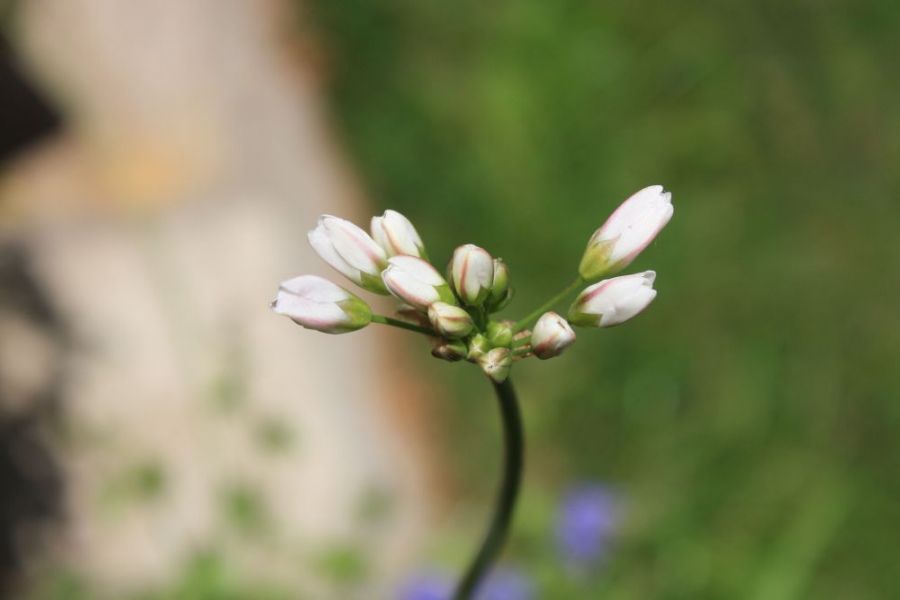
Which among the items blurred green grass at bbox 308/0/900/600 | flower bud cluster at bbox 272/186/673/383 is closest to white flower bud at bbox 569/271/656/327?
flower bud cluster at bbox 272/186/673/383

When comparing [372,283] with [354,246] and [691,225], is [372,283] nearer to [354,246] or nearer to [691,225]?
Result: [354,246]

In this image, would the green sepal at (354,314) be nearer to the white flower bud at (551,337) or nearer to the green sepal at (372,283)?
the green sepal at (372,283)

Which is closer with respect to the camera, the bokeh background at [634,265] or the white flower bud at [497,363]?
the white flower bud at [497,363]

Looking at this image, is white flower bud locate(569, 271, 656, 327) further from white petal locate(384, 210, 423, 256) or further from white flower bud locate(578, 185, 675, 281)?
white petal locate(384, 210, 423, 256)

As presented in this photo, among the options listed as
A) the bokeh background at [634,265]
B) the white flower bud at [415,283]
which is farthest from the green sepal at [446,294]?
the bokeh background at [634,265]

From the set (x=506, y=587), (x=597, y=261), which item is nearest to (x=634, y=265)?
(x=506, y=587)

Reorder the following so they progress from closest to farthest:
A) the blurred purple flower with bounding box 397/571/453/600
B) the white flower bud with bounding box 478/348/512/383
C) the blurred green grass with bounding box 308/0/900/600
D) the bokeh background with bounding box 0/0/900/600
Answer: the white flower bud with bounding box 478/348/512/383 < the blurred purple flower with bounding box 397/571/453/600 < the bokeh background with bounding box 0/0/900/600 < the blurred green grass with bounding box 308/0/900/600

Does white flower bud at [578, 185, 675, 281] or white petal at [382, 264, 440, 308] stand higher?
white flower bud at [578, 185, 675, 281]
